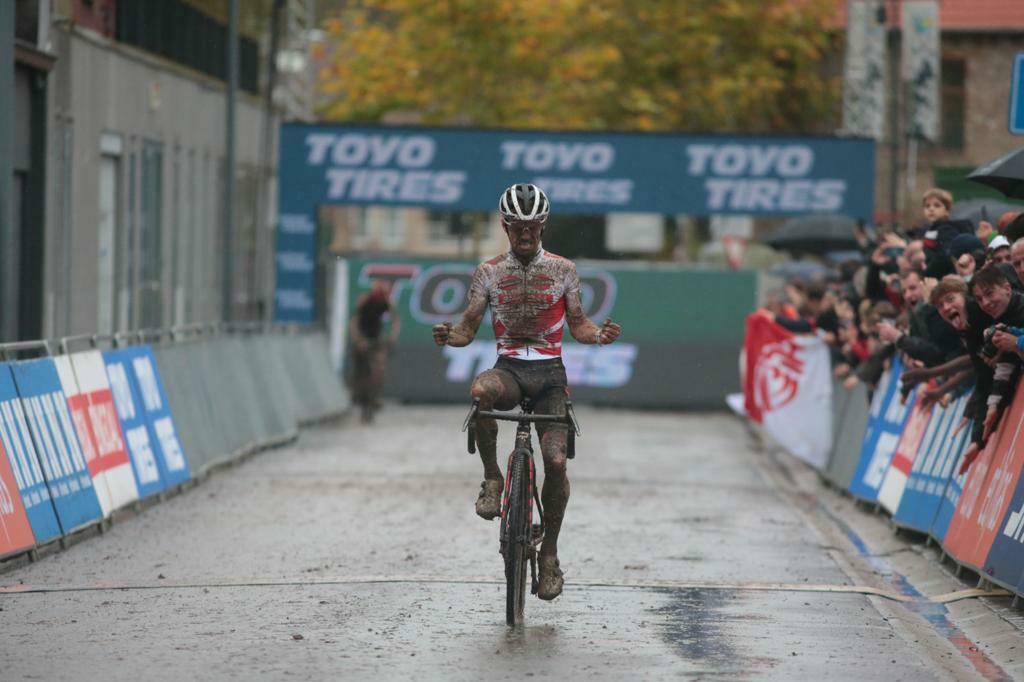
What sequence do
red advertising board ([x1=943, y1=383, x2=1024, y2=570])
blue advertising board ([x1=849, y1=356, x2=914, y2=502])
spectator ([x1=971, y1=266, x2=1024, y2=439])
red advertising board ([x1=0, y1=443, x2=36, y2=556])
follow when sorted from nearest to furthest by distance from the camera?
spectator ([x1=971, y1=266, x2=1024, y2=439]) < red advertising board ([x1=943, y1=383, x2=1024, y2=570]) < red advertising board ([x1=0, y1=443, x2=36, y2=556]) < blue advertising board ([x1=849, y1=356, x2=914, y2=502])

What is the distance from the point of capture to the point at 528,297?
34.7ft

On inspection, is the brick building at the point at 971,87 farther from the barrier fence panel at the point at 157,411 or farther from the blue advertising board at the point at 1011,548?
the blue advertising board at the point at 1011,548

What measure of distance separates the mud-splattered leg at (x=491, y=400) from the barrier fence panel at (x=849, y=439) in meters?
8.11

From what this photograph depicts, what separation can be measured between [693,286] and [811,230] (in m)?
5.94

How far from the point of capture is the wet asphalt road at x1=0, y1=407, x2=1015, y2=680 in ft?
30.2

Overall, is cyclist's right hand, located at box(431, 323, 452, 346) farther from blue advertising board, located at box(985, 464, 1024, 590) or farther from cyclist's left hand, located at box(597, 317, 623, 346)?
blue advertising board, located at box(985, 464, 1024, 590)

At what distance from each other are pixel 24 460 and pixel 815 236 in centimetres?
1707

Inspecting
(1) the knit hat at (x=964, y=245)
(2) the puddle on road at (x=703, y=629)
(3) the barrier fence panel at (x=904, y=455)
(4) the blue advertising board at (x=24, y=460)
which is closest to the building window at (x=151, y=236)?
(3) the barrier fence panel at (x=904, y=455)

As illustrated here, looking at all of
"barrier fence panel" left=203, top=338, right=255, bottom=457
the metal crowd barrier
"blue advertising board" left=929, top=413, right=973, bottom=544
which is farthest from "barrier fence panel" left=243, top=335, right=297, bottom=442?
"blue advertising board" left=929, top=413, right=973, bottom=544

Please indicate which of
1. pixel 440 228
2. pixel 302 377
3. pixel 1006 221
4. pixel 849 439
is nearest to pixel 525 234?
pixel 1006 221

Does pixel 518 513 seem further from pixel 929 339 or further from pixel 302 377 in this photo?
pixel 302 377

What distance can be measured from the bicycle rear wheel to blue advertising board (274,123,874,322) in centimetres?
2186

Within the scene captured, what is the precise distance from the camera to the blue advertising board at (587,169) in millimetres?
31938

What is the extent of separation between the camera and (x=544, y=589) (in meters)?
10.4
